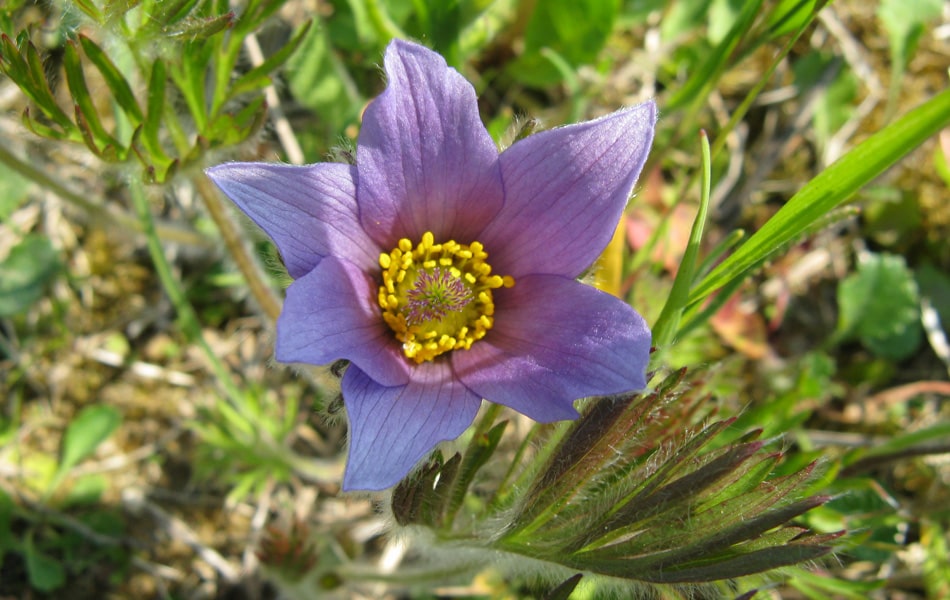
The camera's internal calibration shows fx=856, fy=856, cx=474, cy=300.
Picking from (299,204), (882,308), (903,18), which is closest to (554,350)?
(299,204)

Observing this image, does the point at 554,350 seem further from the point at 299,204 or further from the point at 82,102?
the point at 82,102

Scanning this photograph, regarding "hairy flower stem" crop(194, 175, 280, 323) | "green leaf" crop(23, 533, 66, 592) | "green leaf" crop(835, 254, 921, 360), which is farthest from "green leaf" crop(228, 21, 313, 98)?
"green leaf" crop(835, 254, 921, 360)

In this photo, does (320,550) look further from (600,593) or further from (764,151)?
(764,151)

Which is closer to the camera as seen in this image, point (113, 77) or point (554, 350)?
point (554, 350)

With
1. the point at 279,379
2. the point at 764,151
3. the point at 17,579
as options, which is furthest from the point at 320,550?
the point at 764,151

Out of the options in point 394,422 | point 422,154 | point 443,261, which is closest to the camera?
point 394,422
